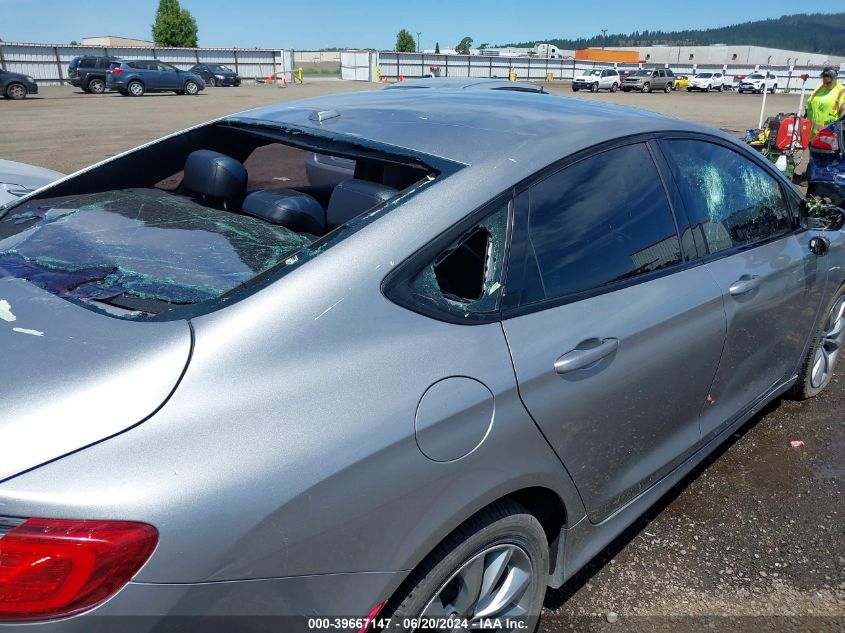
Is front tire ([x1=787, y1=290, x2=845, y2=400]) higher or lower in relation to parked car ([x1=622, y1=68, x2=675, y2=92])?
lower

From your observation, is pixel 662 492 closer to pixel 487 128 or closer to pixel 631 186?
pixel 631 186

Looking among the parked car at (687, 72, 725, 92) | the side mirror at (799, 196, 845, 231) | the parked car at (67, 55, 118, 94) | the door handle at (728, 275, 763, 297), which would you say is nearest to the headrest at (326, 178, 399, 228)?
the door handle at (728, 275, 763, 297)

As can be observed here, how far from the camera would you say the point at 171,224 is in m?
2.15

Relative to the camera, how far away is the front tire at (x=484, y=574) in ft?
5.21

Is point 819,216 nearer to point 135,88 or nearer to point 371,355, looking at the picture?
point 371,355

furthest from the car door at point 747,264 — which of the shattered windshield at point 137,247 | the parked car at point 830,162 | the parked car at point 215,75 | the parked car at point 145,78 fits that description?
the parked car at point 215,75

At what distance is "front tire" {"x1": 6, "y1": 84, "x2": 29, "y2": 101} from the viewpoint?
1009 inches

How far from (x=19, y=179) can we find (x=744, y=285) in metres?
4.06

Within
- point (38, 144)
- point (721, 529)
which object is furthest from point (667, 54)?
point (721, 529)

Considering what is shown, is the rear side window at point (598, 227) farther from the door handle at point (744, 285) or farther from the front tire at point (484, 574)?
the front tire at point (484, 574)

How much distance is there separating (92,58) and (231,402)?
35.3 metres

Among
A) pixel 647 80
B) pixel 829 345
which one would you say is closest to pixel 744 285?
pixel 829 345

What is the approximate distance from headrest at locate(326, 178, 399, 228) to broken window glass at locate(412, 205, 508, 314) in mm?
252

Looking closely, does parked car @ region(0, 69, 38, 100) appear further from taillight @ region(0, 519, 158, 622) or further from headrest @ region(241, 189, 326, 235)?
taillight @ region(0, 519, 158, 622)
